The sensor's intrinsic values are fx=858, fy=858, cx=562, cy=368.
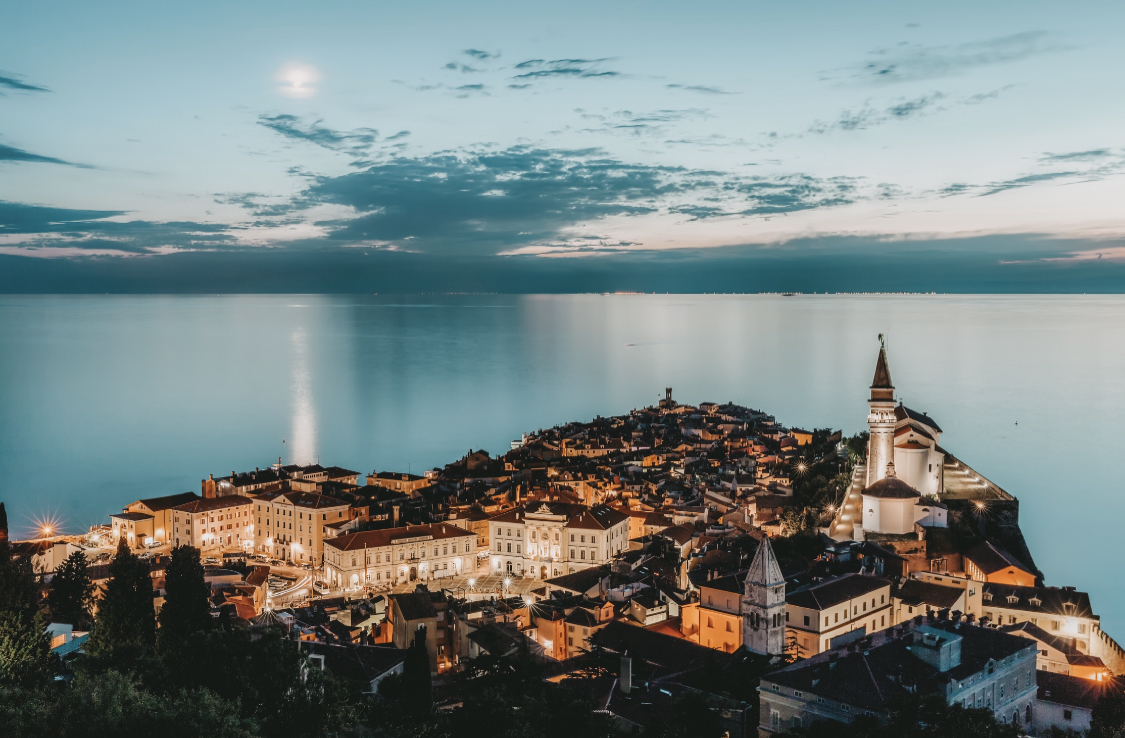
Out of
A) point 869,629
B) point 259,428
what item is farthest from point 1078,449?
point 259,428

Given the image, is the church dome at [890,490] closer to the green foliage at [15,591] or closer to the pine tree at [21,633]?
the pine tree at [21,633]

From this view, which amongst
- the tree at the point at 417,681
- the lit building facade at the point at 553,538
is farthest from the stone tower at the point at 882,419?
the tree at the point at 417,681

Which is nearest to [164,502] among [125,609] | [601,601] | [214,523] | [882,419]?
[214,523]

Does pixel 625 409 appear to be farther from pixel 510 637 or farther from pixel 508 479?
pixel 510 637

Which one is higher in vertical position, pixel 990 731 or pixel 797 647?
pixel 990 731

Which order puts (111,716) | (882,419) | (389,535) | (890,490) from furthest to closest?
(882,419) < (389,535) < (890,490) < (111,716)

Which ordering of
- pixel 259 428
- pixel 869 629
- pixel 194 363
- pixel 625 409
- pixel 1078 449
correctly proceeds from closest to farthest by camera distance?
pixel 869 629
pixel 1078 449
pixel 259 428
pixel 625 409
pixel 194 363

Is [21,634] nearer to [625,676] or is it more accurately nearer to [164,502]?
[625,676]
